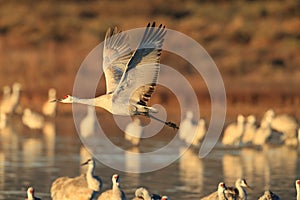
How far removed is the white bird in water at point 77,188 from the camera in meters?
14.1

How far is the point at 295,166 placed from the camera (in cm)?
1819

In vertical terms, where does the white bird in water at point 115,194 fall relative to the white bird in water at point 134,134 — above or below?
below

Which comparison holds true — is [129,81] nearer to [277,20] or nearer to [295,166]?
[295,166]

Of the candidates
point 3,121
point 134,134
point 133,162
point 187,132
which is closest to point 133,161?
point 133,162

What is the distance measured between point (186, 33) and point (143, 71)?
26728 millimetres

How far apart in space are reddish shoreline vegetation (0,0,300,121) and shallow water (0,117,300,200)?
627cm

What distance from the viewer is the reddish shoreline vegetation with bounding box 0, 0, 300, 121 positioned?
101 ft

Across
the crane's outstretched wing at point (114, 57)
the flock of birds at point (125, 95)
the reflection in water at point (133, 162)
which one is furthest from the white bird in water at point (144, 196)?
the reflection in water at point (133, 162)

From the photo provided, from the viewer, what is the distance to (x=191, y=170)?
17.7m

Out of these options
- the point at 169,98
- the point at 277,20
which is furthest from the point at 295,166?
the point at 277,20

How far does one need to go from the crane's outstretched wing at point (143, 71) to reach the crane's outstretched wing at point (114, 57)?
0.23m

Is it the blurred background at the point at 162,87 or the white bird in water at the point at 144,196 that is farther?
the blurred background at the point at 162,87

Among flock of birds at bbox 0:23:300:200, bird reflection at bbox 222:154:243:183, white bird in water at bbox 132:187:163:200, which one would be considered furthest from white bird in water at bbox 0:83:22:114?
white bird in water at bbox 132:187:163:200

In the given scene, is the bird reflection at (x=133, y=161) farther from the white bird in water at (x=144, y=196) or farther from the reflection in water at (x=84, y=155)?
the white bird in water at (x=144, y=196)
